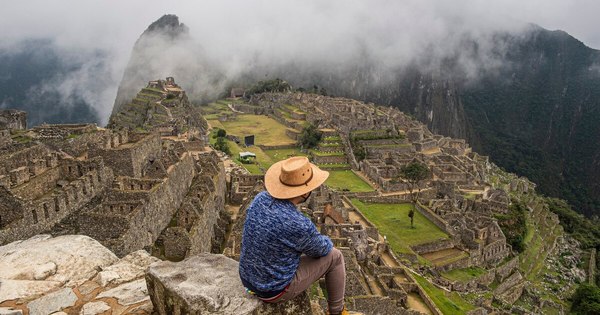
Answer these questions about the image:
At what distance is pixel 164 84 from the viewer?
61.4 meters

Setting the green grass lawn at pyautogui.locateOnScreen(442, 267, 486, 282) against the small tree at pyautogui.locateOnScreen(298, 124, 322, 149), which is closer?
the green grass lawn at pyautogui.locateOnScreen(442, 267, 486, 282)

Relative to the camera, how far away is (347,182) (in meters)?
44.6

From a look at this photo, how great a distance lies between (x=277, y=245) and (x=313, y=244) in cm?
39

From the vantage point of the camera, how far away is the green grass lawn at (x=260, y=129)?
57.3 m

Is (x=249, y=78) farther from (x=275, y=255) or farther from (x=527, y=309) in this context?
(x=275, y=255)

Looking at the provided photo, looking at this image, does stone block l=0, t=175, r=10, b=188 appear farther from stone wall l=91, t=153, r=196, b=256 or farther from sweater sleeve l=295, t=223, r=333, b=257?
sweater sleeve l=295, t=223, r=333, b=257

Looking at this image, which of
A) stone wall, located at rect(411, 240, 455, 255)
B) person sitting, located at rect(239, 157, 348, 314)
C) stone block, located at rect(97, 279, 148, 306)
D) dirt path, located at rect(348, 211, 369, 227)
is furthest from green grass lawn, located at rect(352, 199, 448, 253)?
person sitting, located at rect(239, 157, 348, 314)

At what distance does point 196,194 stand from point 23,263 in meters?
12.9

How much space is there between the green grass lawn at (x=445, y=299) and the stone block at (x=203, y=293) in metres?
18.3

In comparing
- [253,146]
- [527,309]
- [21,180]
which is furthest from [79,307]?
[253,146]

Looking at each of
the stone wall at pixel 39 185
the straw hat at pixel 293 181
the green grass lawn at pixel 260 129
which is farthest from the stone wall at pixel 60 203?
the green grass lawn at pixel 260 129

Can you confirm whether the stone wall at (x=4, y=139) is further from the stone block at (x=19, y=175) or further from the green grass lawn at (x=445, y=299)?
the green grass lawn at (x=445, y=299)

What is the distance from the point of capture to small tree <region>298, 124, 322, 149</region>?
5366 centimetres

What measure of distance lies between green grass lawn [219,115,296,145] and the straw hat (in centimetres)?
4989
